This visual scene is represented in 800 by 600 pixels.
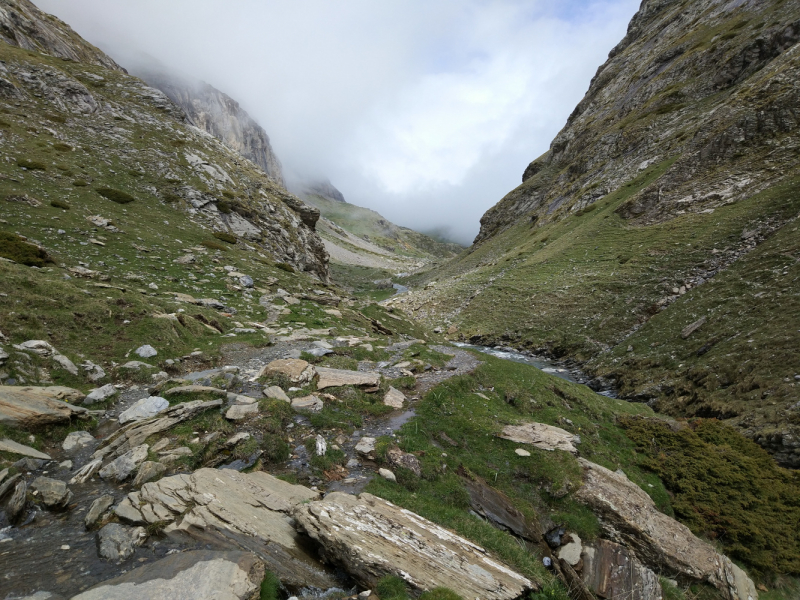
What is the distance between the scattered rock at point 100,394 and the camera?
11423 millimetres

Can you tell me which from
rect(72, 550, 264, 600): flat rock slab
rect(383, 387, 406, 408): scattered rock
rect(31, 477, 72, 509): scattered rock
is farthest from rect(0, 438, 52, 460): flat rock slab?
rect(383, 387, 406, 408): scattered rock

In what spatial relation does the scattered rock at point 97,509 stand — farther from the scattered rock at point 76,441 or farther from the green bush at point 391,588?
the green bush at point 391,588

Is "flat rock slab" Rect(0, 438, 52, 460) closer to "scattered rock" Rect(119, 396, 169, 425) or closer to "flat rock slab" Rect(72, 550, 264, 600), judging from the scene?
"scattered rock" Rect(119, 396, 169, 425)

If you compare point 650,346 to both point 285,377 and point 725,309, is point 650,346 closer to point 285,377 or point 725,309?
point 725,309

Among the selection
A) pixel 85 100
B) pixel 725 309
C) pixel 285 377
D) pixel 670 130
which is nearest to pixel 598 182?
pixel 670 130

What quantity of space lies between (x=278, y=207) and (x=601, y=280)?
49.0 meters

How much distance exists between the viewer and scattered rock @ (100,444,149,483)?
8586 millimetres

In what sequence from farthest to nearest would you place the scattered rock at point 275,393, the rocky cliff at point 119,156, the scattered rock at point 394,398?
the rocky cliff at point 119,156, the scattered rock at point 394,398, the scattered rock at point 275,393

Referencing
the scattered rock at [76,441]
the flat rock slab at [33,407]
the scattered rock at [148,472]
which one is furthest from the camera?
the scattered rock at [76,441]

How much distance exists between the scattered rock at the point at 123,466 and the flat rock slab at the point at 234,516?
114cm

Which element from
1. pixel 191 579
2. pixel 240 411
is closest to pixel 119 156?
pixel 240 411

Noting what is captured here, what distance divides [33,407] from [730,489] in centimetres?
2408

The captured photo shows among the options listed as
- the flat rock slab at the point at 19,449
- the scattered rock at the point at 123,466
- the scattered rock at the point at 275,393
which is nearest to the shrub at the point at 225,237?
the scattered rock at the point at 275,393

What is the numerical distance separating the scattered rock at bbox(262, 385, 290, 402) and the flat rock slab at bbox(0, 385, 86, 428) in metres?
5.51
